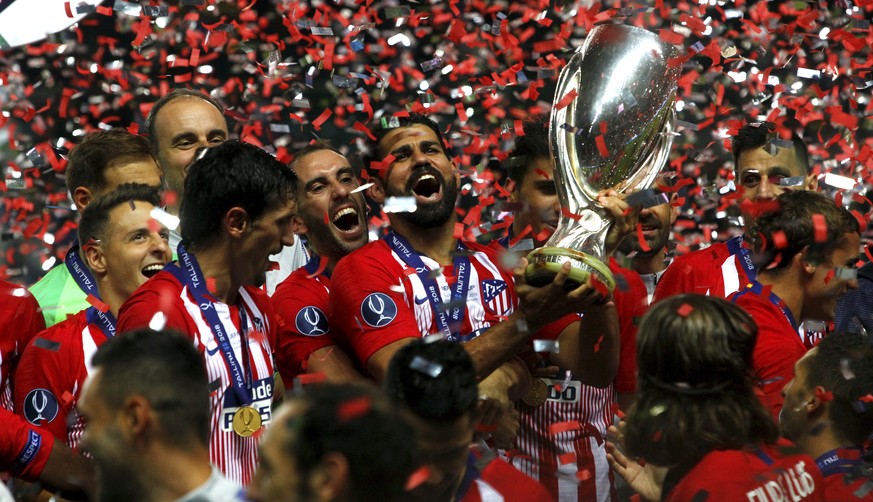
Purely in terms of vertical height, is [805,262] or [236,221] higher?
[236,221]

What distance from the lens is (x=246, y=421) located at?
3645 millimetres

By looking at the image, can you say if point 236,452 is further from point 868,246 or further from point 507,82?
point 868,246

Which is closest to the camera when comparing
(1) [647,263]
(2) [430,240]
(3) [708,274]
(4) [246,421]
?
(4) [246,421]

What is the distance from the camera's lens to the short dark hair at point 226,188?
383 centimetres

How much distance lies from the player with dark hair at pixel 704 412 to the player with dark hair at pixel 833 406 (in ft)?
1.46

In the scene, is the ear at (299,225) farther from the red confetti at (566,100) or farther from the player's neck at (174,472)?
the player's neck at (174,472)

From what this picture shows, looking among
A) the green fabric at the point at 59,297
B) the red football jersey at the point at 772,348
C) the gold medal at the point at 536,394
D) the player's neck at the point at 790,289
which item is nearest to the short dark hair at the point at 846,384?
the red football jersey at the point at 772,348

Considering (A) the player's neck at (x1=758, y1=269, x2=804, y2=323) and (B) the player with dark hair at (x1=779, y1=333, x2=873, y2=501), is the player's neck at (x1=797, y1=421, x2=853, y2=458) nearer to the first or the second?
(B) the player with dark hair at (x1=779, y1=333, x2=873, y2=501)

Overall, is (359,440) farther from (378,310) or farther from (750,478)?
(378,310)

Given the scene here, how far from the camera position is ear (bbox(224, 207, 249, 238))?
3.82 metres

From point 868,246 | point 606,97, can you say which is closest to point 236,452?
point 606,97

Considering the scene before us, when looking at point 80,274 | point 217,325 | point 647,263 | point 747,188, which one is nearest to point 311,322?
point 217,325

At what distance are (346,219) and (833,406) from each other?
6.95 feet

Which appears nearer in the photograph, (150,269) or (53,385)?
(53,385)
